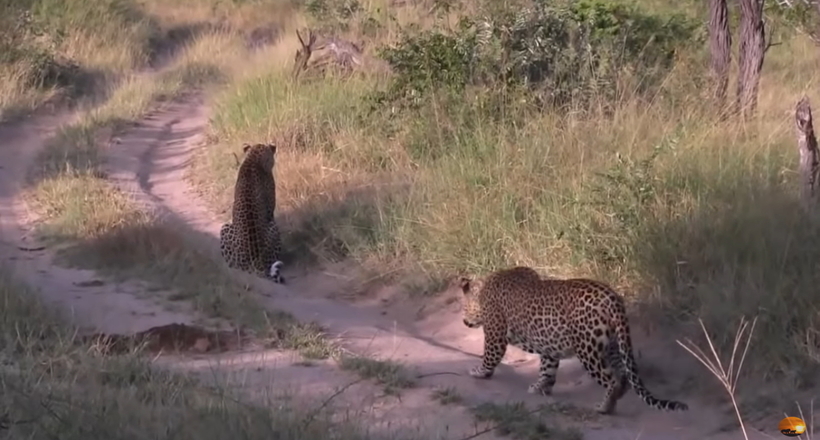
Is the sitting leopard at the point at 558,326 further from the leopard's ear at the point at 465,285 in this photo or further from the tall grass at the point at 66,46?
the tall grass at the point at 66,46

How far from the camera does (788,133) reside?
8516 mm

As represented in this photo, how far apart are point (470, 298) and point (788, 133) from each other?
10.3 ft

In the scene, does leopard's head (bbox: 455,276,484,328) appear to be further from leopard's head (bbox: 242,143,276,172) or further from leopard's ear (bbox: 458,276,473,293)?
leopard's head (bbox: 242,143,276,172)

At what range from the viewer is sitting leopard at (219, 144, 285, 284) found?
8.55m

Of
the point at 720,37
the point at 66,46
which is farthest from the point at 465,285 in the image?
the point at 66,46

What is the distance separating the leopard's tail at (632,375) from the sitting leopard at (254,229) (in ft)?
11.0

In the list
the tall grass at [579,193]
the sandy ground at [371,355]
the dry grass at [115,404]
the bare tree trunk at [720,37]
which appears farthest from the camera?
the bare tree trunk at [720,37]

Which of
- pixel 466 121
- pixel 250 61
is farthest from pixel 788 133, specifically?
pixel 250 61

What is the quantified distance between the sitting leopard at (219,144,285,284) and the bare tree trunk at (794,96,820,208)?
3.85 m

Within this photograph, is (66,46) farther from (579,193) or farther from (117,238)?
(579,193)

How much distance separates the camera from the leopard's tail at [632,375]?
18.9 feet

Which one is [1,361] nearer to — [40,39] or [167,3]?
[40,39]

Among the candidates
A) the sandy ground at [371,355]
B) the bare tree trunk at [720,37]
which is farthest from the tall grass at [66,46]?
the bare tree trunk at [720,37]

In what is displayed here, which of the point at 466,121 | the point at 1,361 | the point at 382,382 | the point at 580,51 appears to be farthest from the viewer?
the point at 580,51
